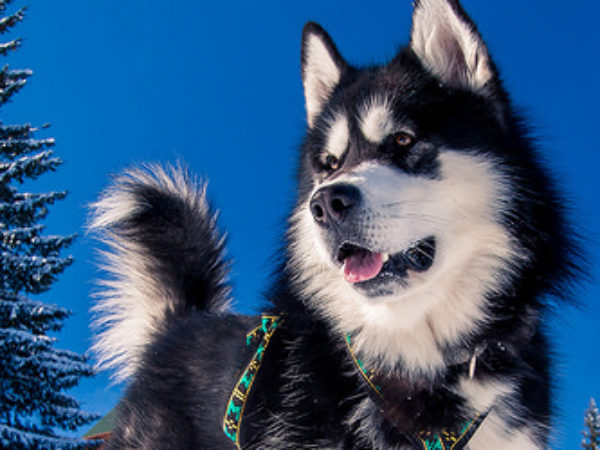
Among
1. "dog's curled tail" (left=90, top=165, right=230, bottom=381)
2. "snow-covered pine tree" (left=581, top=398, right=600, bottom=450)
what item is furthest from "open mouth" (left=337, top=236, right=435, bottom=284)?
"snow-covered pine tree" (left=581, top=398, right=600, bottom=450)

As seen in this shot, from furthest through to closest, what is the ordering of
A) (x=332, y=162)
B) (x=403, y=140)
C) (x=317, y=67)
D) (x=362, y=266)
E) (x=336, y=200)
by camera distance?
(x=317, y=67), (x=332, y=162), (x=403, y=140), (x=362, y=266), (x=336, y=200)

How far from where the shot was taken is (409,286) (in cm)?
207

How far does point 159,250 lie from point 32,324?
9.44 meters

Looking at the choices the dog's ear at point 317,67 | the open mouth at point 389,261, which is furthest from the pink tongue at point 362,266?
the dog's ear at point 317,67

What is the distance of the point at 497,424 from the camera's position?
2145 mm

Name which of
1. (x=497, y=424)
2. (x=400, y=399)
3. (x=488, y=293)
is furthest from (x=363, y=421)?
(x=488, y=293)

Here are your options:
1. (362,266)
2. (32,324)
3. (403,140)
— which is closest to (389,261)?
(362,266)

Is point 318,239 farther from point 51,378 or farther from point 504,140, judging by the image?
point 51,378

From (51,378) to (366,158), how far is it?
1156cm

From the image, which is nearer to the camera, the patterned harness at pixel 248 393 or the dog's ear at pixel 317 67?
the patterned harness at pixel 248 393

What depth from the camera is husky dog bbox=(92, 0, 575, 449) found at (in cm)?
207

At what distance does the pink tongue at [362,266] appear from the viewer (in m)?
2.09

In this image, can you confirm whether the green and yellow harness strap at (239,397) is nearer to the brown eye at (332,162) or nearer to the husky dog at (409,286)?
the husky dog at (409,286)

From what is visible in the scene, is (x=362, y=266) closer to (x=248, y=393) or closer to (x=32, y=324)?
(x=248, y=393)
